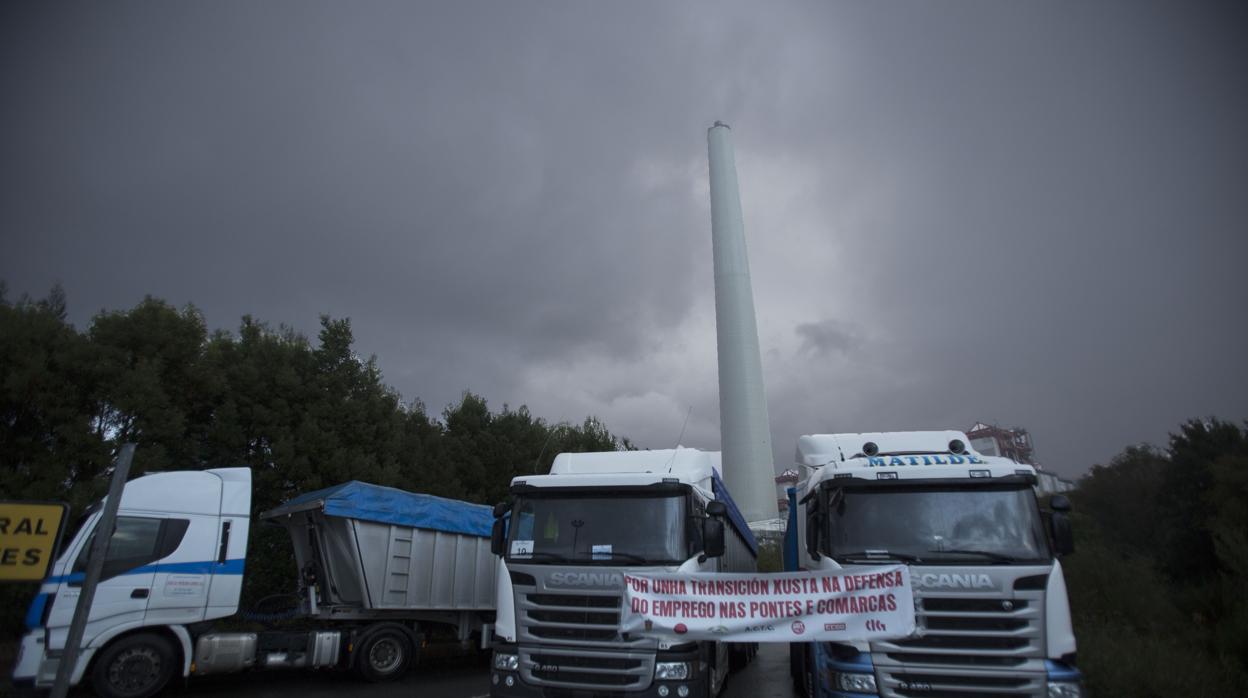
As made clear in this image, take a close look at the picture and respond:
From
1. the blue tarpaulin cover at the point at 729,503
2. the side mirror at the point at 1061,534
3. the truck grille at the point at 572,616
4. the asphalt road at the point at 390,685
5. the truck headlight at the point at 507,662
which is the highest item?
the blue tarpaulin cover at the point at 729,503

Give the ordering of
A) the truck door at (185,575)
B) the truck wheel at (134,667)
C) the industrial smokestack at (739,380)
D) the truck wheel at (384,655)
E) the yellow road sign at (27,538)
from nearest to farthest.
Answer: the yellow road sign at (27,538) < the truck wheel at (134,667) < the truck door at (185,575) < the truck wheel at (384,655) < the industrial smokestack at (739,380)

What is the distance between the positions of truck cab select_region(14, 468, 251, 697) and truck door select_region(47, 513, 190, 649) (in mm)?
12

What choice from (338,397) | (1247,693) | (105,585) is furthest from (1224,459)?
(338,397)

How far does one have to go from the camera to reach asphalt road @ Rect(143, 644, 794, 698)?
10.6m

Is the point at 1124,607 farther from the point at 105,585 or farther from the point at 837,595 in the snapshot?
the point at 105,585

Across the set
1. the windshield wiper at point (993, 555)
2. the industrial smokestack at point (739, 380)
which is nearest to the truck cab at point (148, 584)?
the windshield wiper at point (993, 555)

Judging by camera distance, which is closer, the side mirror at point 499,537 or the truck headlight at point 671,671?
the truck headlight at point 671,671

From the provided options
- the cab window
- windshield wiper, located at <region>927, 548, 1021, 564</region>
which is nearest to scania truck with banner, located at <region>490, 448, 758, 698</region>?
windshield wiper, located at <region>927, 548, 1021, 564</region>

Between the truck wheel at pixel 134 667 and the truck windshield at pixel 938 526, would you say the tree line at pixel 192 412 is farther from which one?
the truck windshield at pixel 938 526

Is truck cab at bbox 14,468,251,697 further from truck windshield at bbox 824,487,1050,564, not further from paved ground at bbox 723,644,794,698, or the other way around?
truck windshield at bbox 824,487,1050,564

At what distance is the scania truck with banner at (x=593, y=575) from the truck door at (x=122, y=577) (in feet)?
17.9

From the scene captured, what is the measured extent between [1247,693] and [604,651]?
22.9ft

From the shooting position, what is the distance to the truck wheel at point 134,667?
9.09 metres

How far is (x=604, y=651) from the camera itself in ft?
23.3
